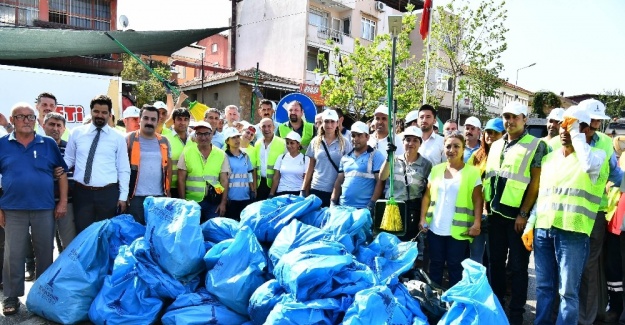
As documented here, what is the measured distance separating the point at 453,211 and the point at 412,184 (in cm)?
56

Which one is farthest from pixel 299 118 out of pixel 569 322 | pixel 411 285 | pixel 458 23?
pixel 458 23

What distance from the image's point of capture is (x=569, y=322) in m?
3.19

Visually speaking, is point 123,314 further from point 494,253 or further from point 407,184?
point 494,253

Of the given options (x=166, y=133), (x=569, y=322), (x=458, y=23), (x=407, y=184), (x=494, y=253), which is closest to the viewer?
(x=569, y=322)

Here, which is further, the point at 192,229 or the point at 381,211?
the point at 381,211

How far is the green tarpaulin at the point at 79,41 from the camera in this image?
26.7 feet

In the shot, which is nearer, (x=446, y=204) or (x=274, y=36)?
(x=446, y=204)

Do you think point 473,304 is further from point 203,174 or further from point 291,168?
point 203,174

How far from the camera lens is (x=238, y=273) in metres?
3.27

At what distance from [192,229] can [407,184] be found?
77.8 inches

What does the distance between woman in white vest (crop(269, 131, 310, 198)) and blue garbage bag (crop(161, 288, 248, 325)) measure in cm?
193

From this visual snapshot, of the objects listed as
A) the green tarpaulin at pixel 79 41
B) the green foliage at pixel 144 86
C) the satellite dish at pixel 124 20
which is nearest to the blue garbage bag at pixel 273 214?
the green tarpaulin at pixel 79 41

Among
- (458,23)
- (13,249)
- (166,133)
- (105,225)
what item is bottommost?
(13,249)

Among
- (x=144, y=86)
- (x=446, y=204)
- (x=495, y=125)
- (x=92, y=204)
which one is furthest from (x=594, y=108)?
(x=144, y=86)
